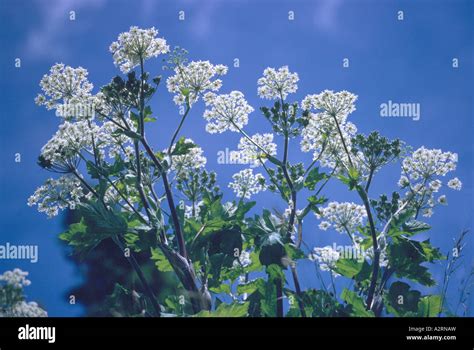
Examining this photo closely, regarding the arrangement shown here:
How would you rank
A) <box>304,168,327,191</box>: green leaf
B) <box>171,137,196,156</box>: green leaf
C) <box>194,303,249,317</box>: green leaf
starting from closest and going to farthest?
<box>194,303,249,317</box>: green leaf → <box>171,137,196,156</box>: green leaf → <box>304,168,327,191</box>: green leaf

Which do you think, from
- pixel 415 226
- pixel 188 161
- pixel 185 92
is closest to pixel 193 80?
pixel 185 92

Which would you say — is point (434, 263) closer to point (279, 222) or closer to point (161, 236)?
point (279, 222)

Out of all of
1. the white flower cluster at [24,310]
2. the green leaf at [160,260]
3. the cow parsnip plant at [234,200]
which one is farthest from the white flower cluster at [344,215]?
the white flower cluster at [24,310]

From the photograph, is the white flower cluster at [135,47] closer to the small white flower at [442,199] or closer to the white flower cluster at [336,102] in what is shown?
the white flower cluster at [336,102]

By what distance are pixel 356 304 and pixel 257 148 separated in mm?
1238

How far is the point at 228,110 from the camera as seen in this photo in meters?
3.96

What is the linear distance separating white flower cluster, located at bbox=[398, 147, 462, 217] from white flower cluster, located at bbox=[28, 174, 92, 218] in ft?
7.13

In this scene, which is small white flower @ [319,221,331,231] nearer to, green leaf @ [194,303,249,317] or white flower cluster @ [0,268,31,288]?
green leaf @ [194,303,249,317]

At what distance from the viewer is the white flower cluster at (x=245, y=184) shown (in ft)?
13.8

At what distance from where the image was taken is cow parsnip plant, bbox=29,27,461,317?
3631mm

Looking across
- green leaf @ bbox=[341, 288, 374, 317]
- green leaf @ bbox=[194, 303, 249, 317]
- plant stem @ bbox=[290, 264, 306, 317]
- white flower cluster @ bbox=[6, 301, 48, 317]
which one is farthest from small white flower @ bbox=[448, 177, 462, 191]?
white flower cluster @ bbox=[6, 301, 48, 317]

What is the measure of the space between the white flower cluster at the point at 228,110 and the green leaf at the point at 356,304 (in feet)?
4.31

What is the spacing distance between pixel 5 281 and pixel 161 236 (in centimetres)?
99

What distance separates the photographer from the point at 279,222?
12.6 feet
